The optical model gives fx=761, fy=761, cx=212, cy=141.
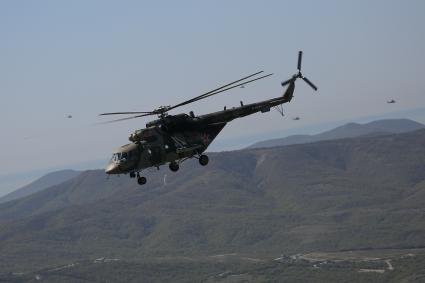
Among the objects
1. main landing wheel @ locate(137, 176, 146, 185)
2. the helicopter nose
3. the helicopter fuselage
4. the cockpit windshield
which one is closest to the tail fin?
the helicopter fuselage

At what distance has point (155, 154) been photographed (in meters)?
92.9

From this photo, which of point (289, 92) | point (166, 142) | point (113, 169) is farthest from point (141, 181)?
point (289, 92)

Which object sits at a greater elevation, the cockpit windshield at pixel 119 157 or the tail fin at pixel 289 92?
the tail fin at pixel 289 92

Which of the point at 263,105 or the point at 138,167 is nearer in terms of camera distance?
the point at 138,167

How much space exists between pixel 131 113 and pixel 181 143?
11.3 m

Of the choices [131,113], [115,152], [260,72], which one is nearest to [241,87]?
[260,72]

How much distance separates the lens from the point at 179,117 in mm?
95875

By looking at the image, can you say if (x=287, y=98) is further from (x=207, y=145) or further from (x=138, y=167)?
(x=138, y=167)

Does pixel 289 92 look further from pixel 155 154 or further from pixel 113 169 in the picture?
pixel 113 169

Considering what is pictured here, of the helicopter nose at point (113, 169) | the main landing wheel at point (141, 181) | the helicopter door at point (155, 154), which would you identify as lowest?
the main landing wheel at point (141, 181)

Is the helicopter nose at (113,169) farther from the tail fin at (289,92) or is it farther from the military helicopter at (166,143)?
the tail fin at (289,92)

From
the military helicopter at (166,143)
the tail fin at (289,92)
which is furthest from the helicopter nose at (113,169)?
the tail fin at (289,92)

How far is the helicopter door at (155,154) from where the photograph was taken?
92.6 m

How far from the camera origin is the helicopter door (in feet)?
304
